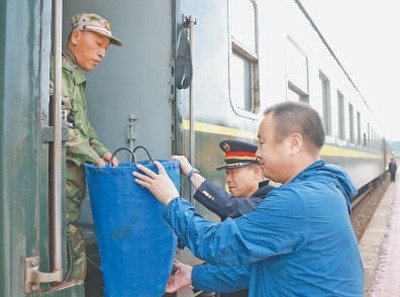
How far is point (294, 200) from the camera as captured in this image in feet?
5.11

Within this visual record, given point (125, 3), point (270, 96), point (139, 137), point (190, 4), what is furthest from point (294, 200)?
point (270, 96)

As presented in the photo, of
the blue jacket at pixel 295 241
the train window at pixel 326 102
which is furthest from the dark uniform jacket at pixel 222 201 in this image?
the train window at pixel 326 102

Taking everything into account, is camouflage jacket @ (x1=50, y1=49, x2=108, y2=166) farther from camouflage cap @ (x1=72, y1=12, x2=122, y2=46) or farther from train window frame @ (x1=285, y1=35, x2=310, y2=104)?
train window frame @ (x1=285, y1=35, x2=310, y2=104)

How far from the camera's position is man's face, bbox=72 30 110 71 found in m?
2.28

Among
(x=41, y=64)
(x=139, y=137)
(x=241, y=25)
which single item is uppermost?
(x=241, y=25)

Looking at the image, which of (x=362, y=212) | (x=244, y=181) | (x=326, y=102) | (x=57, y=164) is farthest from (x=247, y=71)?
(x=362, y=212)

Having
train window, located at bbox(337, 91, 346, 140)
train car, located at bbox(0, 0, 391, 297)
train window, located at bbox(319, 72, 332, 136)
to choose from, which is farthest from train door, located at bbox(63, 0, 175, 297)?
train window, located at bbox(337, 91, 346, 140)

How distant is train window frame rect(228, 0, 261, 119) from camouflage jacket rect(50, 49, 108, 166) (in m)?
1.20

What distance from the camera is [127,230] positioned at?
1869mm

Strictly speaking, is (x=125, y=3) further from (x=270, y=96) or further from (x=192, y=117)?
(x=270, y=96)

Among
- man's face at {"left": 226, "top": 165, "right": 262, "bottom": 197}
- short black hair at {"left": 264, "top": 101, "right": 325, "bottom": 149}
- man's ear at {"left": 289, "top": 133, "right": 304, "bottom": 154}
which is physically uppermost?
short black hair at {"left": 264, "top": 101, "right": 325, "bottom": 149}

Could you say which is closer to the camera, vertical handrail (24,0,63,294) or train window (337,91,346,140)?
vertical handrail (24,0,63,294)

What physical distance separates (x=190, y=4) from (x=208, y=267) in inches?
57.5

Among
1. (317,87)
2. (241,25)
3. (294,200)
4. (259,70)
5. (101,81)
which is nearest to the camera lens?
(294,200)
